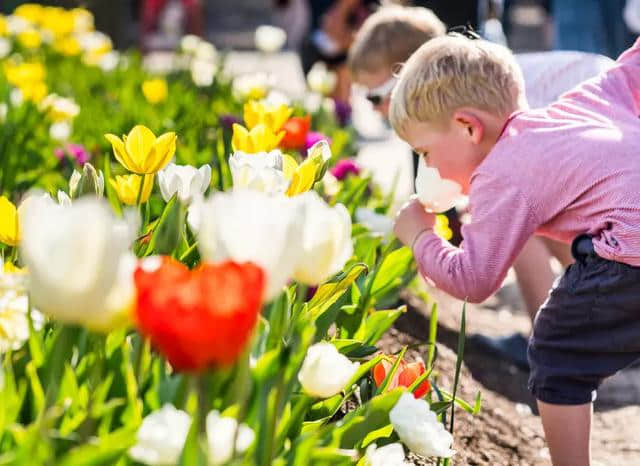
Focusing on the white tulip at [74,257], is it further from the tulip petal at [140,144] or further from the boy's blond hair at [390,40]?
the boy's blond hair at [390,40]

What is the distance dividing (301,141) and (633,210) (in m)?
0.92

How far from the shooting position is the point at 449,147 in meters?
2.36

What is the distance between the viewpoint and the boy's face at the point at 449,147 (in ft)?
7.73

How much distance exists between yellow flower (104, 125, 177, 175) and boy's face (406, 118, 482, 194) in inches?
26.0

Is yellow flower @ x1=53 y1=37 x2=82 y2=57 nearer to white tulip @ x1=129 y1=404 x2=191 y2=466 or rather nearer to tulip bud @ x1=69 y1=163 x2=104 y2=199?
tulip bud @ x1=69 y1=163 x2=104 y2=199

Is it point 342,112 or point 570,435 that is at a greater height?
point 570,435

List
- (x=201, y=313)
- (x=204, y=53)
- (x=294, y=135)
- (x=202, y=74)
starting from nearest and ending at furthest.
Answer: (x=201, y=313), (x=294, y=135), (x=202, y=74), (x=204, y=53)

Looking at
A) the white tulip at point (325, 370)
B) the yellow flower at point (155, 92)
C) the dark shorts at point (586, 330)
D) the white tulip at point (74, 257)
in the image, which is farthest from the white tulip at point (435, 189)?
the yellow flower at point (155, 92)

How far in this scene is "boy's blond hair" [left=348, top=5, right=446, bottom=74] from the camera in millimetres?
3846

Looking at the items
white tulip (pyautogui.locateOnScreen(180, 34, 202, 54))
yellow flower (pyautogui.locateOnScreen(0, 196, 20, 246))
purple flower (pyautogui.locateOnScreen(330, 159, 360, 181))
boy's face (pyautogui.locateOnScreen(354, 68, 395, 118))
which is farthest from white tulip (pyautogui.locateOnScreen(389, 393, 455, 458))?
white tulip (pyautogui.locateOnScreen(180, 34, 202, 54))

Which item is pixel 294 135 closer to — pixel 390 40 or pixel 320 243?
pixel 390 40

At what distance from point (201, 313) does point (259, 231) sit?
213 millimetres

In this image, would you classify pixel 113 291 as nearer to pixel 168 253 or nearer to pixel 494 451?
pixel 168 253

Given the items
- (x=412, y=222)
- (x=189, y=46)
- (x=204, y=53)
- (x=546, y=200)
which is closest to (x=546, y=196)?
(x=546, y=200)
